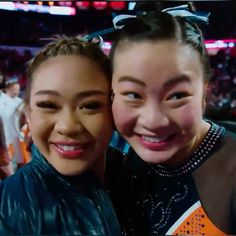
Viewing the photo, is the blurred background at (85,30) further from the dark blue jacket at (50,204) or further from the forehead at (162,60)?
the dark blue jacket at (50,204)

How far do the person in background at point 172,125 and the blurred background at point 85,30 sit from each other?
0.15ft

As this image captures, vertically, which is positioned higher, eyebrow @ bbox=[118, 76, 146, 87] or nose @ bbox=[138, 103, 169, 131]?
eyebrow @ bbox=[118, 76, 146, 87]

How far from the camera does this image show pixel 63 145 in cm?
152

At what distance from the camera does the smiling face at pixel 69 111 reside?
4.87ft

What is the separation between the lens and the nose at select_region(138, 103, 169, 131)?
144cm

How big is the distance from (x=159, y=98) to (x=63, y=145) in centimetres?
38

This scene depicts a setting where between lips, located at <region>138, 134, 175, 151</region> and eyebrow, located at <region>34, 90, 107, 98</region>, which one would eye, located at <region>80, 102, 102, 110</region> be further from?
lips, located at <region>138, 134, 175, 151</region>

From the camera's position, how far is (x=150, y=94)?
1441mm

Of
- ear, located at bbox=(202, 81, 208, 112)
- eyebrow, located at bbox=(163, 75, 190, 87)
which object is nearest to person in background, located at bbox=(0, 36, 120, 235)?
eyebrow, located at bbox=(163, 75, 190, 87)

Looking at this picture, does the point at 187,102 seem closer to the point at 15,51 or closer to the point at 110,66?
the point at 110,66

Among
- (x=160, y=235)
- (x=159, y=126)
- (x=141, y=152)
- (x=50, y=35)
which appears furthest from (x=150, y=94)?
(x=160, y=235)

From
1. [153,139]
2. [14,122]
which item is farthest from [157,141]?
[14,122]

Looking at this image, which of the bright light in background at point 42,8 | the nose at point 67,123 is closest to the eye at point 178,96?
the nose at point 67,123

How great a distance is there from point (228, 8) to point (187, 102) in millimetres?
378
